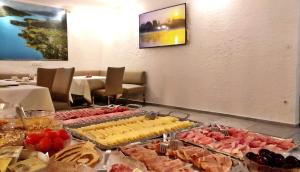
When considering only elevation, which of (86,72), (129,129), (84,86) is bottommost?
(84,86)

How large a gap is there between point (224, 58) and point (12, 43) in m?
4.41

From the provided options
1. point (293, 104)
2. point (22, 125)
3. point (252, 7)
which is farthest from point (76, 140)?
point (252, 7)

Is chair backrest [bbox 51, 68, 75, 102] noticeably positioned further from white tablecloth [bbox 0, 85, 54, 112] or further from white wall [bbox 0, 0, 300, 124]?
white wall [bbox 0, 0, 300, 124]

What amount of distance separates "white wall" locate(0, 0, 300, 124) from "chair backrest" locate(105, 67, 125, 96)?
2.97ft

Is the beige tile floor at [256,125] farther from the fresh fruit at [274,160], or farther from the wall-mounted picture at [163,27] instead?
the fresh fruit at [274,160]

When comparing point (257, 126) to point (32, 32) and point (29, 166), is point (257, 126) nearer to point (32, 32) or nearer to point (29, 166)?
point (29, 166)

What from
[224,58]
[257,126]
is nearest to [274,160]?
[257,126]

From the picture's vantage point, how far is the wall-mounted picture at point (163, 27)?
4824mm

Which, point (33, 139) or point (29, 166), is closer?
point (29, 166)

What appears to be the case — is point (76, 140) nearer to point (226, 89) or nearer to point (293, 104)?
point (293, 104)

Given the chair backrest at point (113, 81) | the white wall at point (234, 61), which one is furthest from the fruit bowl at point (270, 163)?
the chair backrest at point (113, 81)

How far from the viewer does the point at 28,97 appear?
2.71 metres

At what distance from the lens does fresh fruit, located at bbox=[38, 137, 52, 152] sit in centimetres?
85

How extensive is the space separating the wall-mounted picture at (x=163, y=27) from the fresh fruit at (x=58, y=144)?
4150 mm
